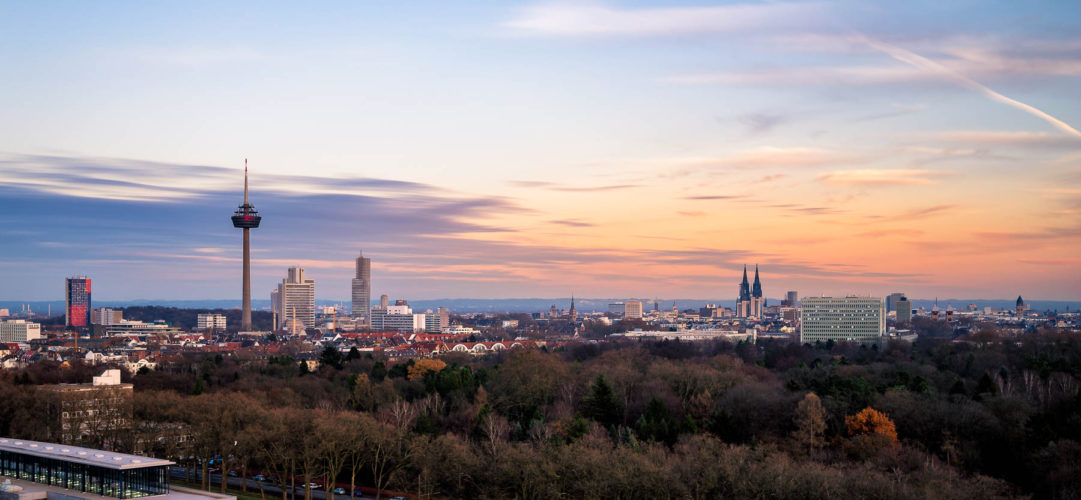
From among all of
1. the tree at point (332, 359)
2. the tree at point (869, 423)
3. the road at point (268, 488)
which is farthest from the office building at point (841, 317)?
the road at point (268, 488)

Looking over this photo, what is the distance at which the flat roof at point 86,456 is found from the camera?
144 feet

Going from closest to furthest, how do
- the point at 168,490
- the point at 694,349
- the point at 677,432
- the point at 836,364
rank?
the point at 168,490, the point at 677,432, the point at 836,364, the point at 694,349

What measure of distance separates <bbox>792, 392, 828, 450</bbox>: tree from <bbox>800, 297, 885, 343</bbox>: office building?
460 feet

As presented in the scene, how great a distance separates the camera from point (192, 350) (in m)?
159

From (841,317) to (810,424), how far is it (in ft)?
482

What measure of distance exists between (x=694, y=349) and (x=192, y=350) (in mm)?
76703

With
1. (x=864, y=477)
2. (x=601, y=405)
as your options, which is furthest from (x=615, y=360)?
(x=864, y=477)

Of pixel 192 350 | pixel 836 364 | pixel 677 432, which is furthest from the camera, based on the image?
pixel 192 350

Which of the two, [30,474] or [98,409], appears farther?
[98,409]

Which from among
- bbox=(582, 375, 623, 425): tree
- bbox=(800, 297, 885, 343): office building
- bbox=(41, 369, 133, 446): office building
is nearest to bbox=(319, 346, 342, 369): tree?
bbox=(41, 369, 133, 446): office building

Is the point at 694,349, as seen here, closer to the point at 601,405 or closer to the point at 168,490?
the point at 601,405

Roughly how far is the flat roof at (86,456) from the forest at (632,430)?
7283mm

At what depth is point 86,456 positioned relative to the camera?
4594 cm

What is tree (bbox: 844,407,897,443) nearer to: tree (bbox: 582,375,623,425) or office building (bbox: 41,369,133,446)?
tree (bbox: 582,375,623,425)
